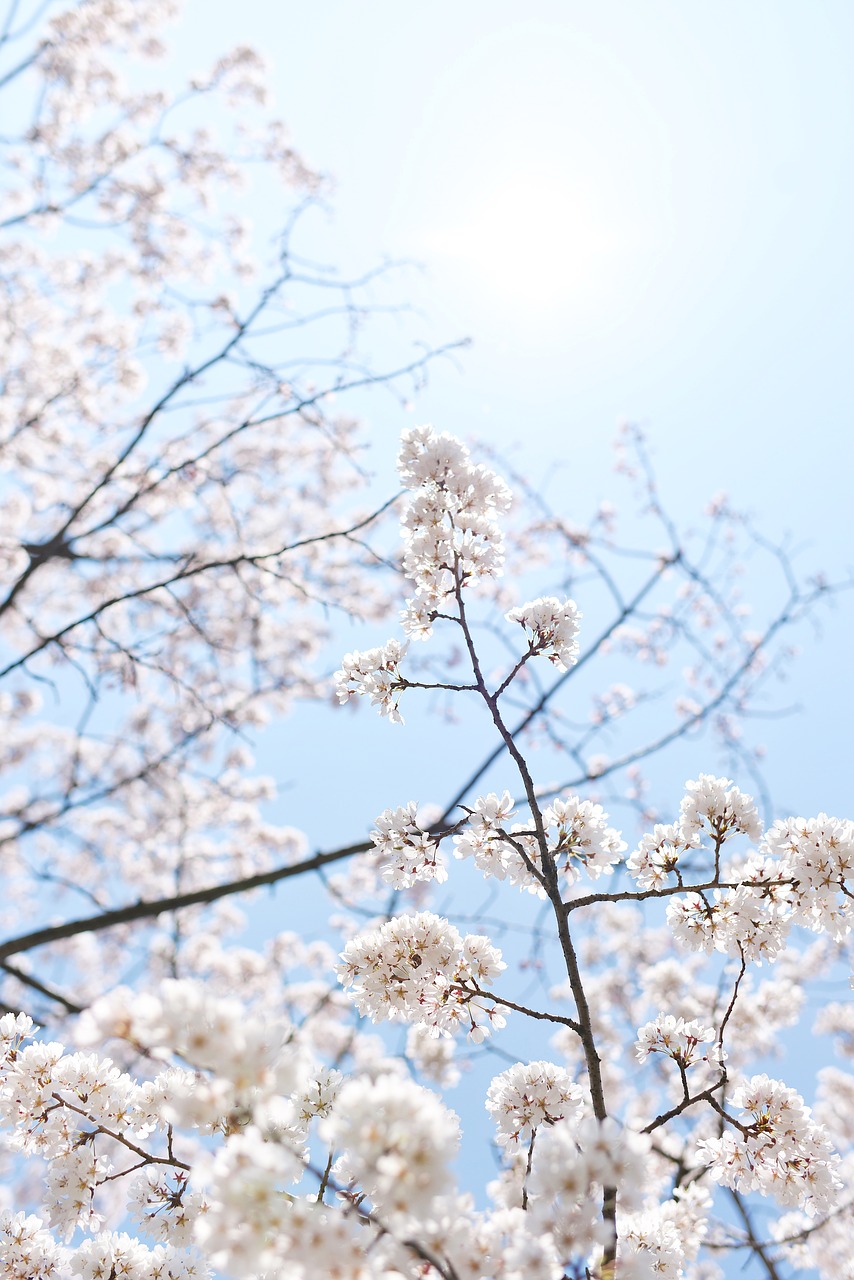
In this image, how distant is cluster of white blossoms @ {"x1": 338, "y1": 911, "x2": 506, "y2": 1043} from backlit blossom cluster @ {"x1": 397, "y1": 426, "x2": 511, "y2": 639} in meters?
1.02

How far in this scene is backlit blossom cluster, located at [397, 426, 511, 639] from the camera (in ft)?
8.04

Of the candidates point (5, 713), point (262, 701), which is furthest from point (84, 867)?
point (262, 701)

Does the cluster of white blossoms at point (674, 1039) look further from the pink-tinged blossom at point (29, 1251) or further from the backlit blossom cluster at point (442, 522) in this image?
the pink-tinged blossom at point (29, 1251)

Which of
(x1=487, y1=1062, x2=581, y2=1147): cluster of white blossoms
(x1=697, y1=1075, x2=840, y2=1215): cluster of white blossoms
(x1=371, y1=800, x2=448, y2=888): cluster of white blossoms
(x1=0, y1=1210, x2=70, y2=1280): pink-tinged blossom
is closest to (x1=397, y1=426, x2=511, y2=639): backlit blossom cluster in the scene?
(x1=371, y1=800, x2=448, y2=888): cluster of white blossoms

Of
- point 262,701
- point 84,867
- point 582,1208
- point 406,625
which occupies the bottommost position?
point 582,1208

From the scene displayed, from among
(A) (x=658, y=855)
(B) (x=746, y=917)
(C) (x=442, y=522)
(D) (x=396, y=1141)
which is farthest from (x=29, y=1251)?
(C) (x=442, y=522)

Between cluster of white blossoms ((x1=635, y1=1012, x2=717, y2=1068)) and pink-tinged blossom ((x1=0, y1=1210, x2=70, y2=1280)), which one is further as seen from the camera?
cluster of white blossoms ((x1=635, y1=1012, x2=717, y2=1068))

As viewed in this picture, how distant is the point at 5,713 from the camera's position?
13.7 metres

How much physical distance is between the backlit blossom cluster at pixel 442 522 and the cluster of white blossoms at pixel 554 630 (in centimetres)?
21

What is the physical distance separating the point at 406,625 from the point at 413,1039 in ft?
15.9

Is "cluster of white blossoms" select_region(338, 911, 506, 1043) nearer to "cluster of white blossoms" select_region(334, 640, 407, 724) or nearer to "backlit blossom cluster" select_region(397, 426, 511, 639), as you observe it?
"cluster of white blossoms" select_region(334, 640, 407, 724)

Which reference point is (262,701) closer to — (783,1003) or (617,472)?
(617,472)

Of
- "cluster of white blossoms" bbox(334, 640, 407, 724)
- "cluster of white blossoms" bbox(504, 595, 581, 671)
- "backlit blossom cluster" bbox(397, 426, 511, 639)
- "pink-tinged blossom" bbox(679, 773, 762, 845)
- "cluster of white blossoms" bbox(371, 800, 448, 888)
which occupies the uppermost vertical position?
"backlit blossom cluster" bbox(397, 426, 511, 639)

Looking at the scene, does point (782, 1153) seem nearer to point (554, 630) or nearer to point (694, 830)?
point (694, 830)
